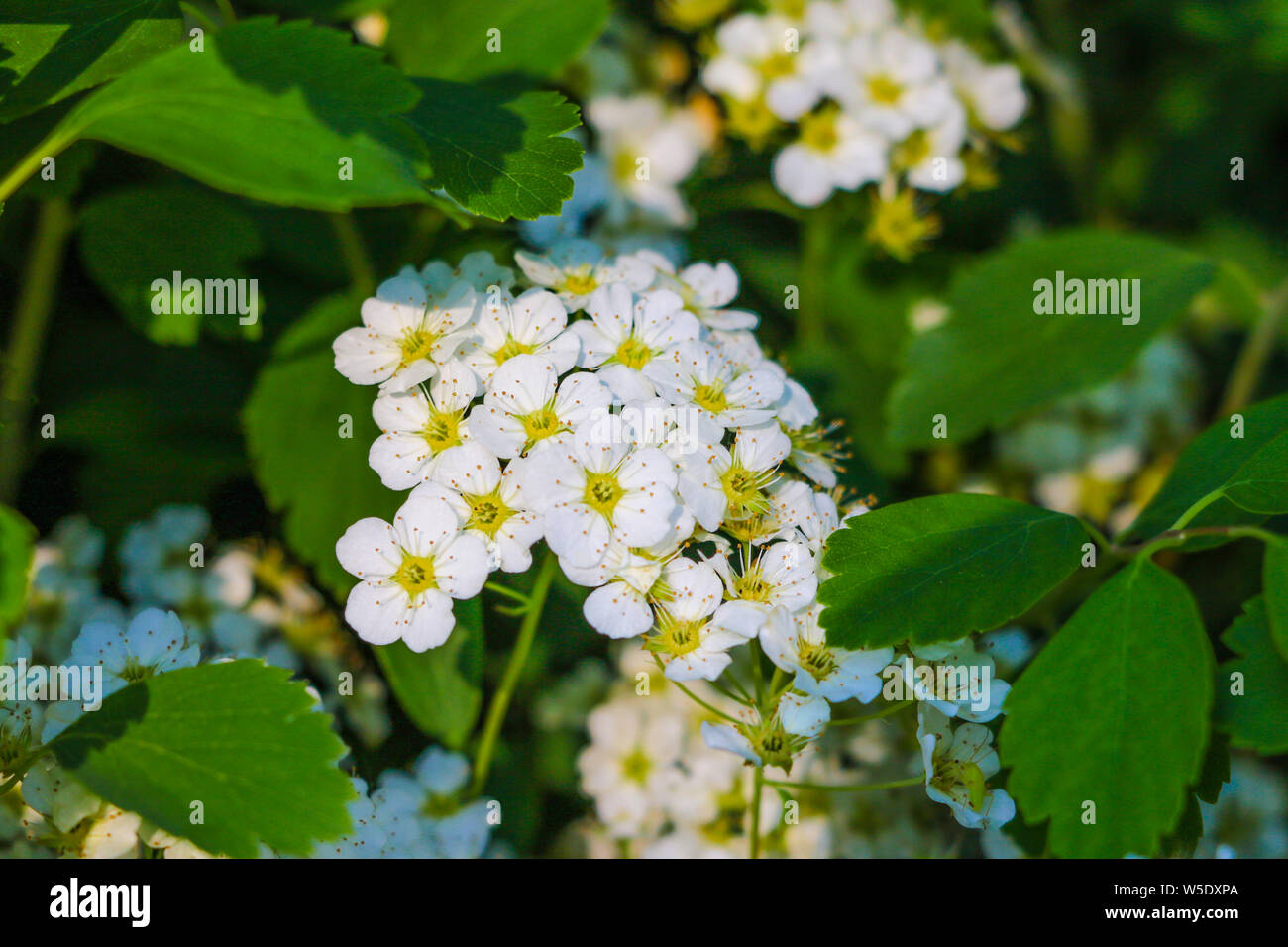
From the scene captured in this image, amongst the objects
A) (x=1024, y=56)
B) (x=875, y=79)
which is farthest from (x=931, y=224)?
(x=1024, y=56)

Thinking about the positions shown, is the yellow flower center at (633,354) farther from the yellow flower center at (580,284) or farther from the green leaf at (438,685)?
the green leaf at (438,685)

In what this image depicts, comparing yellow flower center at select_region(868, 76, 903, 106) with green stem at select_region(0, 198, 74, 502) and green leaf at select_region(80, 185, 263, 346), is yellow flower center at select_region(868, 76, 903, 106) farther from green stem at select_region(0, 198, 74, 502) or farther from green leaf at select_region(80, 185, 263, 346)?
green stem at select_region(0, 198, 74, 502)

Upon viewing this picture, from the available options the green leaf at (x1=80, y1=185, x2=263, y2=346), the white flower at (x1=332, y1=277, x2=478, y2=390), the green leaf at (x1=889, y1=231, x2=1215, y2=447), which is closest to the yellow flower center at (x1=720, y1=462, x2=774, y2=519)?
the white flower at (x1=332, y1=277, x2=478, y2=390)

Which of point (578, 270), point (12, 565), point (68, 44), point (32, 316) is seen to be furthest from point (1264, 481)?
point (32, 316)

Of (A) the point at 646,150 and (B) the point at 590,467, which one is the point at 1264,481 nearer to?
(B) the point at 590,467
